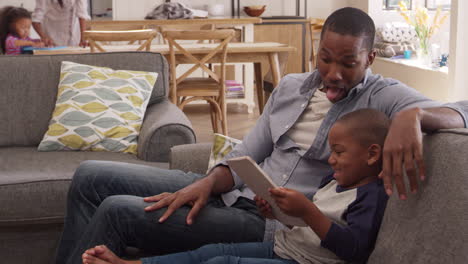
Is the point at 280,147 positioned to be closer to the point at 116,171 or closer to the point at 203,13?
the point at 116,171

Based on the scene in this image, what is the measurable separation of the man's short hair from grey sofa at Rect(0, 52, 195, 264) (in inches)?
42.6

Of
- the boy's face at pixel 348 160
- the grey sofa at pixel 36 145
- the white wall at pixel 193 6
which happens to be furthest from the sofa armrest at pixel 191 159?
the white wall at pixel 193 6

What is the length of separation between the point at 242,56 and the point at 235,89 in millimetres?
1471

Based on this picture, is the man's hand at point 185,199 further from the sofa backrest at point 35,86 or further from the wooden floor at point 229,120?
the wooden floor at point 229,120

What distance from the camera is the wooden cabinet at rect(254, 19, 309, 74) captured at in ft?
26.2

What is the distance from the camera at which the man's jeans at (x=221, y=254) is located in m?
1.50

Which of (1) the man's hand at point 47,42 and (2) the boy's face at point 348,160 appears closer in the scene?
(2) the boy's face at point 348,160

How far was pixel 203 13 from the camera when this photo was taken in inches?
278

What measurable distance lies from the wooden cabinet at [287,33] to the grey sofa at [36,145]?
5030 mm

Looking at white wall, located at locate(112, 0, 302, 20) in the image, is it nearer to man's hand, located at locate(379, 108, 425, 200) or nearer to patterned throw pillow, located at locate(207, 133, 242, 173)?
patterned throw pillow, located at locate(207, 133, 242, 173)

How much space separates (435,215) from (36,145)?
6.86 feet

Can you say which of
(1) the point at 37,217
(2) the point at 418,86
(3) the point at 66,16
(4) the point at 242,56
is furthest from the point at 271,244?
(3) the point at 66,16

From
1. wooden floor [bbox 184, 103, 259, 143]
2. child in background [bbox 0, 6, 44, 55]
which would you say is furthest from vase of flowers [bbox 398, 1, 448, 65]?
child in background [bbox 0, 6, 44, 55]

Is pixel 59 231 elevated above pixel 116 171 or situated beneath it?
situated beneath
